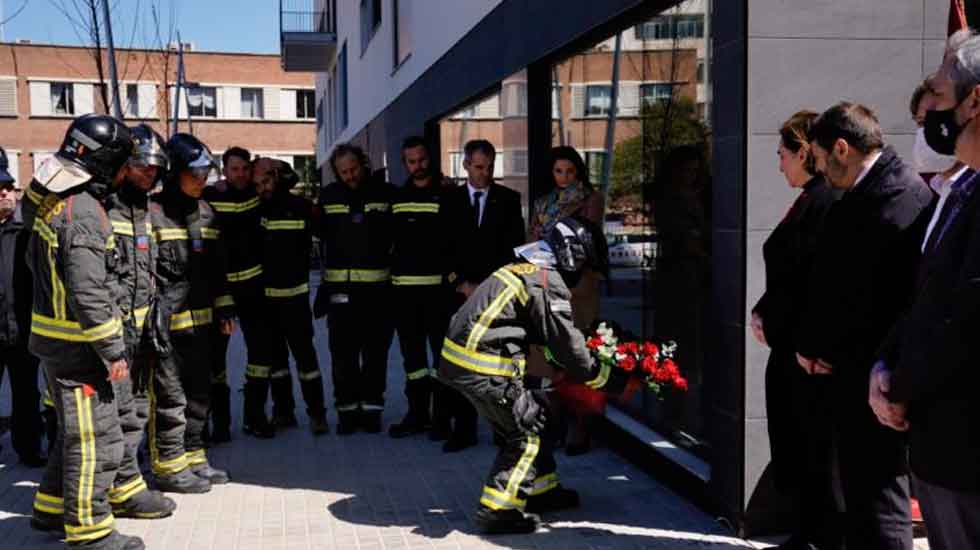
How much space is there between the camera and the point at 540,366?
6.71 metres

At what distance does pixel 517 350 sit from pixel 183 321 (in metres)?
2.23

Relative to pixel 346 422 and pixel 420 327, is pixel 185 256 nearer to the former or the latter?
pixel 420 327

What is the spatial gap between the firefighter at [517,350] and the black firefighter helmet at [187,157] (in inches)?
83.9

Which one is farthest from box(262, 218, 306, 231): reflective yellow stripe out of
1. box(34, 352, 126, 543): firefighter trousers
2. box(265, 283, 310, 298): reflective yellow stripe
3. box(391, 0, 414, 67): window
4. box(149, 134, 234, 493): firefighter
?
box(391, 0, 414, 67): window

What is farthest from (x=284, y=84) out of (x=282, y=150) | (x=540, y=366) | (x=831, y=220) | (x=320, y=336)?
(x=831, y=220)

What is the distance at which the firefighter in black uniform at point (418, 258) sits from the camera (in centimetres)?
678

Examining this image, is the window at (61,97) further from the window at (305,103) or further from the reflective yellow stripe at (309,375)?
the reflective yellow stripe at (309,375)

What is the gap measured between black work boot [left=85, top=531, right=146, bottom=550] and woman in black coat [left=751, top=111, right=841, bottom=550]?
10.2ft

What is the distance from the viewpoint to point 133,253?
17.0 feet

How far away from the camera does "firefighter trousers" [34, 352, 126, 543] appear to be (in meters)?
4.57

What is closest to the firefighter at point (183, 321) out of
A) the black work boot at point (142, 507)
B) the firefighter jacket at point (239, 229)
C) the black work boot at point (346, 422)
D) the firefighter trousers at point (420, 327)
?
the black work boot at point (142, 507)

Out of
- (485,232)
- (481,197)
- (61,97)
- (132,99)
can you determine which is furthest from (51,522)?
(61,97)

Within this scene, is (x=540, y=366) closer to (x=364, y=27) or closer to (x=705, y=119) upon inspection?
(x=705, y=119)

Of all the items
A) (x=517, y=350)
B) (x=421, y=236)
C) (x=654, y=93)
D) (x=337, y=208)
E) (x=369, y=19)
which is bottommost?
(x=517, y=350)
